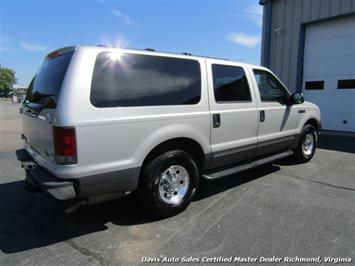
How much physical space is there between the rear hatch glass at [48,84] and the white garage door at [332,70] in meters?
9.83

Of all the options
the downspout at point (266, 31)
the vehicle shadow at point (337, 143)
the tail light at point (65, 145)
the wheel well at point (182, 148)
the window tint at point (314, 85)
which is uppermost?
the downspout at point (266, 31)

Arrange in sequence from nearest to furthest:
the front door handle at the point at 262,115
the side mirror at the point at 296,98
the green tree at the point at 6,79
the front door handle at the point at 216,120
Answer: the front door handle at the point at 216,120 → the front door handle at the point at 262,115 → the side mirror at the point at 296,98 → the green tree at the point at 6,79

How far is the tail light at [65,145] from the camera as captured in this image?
2816 mm

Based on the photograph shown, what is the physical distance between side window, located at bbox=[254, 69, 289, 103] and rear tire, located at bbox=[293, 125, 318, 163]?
108 cm

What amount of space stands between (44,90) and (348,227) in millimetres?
3804

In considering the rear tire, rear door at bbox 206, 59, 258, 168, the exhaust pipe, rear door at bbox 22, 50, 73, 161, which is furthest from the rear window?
the rear tire

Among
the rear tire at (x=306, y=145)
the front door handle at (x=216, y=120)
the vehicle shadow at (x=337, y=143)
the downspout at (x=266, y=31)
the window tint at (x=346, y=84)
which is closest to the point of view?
the front door handle at (x=216, y=120)

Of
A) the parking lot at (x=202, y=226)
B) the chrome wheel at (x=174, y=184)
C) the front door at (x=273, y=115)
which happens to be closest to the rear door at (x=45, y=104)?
the parking lot at (x=202, y=226)

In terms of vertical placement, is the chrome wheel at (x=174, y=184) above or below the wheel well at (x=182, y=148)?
below

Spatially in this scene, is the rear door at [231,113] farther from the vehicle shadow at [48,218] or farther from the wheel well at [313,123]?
the wheel well at [313,123]

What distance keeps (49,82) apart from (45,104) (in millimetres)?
308

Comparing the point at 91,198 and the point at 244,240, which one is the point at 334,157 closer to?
the point at 244,240

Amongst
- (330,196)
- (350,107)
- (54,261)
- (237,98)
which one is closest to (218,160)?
(237,98)

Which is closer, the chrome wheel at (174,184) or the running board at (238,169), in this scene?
the chrome wheel at (174,184)
